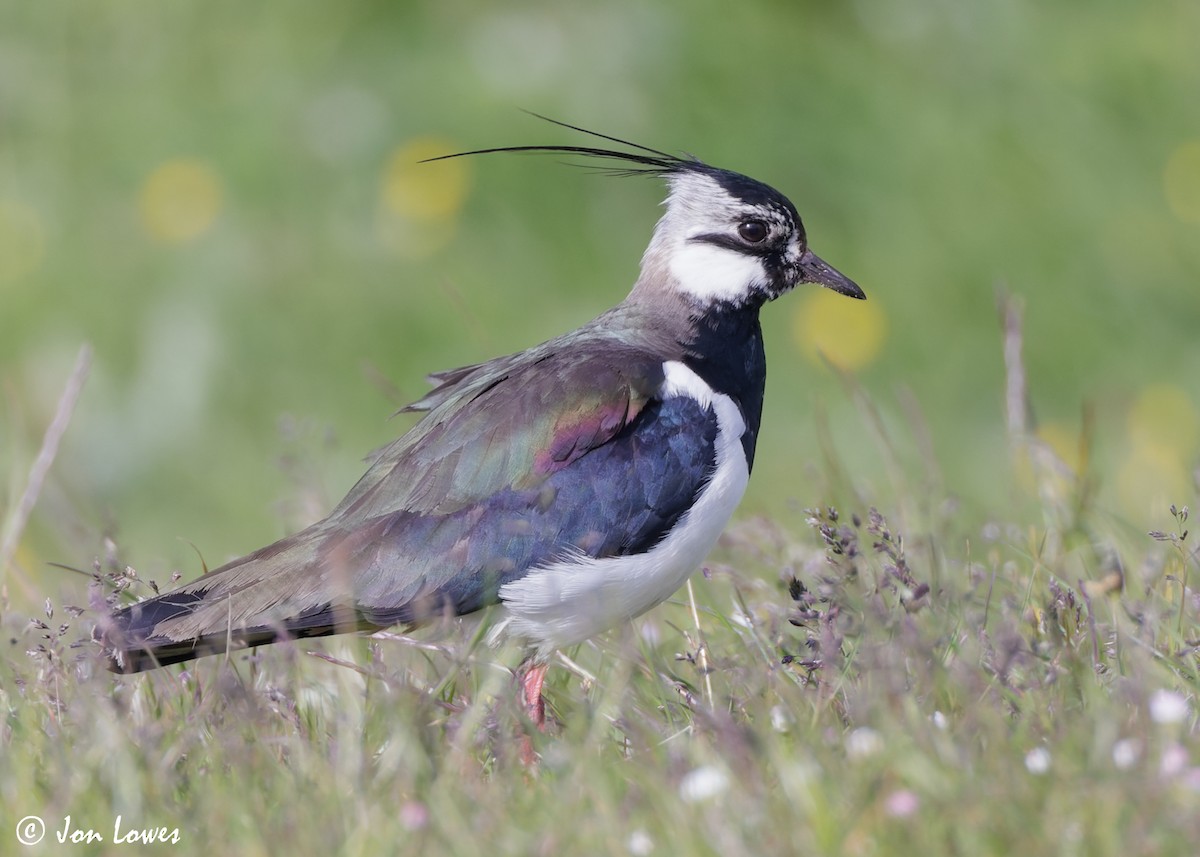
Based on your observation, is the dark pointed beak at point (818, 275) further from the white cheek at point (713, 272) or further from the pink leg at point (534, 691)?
the pink leg at point (534, 691)

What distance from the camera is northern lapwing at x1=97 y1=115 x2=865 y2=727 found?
445 cm

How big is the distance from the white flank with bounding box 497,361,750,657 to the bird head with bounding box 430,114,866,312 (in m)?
0.94

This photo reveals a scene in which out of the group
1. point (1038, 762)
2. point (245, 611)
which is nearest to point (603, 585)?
point (245, 611)

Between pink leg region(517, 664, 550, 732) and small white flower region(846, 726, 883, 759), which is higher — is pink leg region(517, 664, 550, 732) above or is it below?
below

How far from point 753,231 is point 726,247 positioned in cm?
11

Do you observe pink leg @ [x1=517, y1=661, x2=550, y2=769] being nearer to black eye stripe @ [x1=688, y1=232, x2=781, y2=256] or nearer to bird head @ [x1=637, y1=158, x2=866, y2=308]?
bird head @ [x1=637, y1=158, x2=866, y2=308]

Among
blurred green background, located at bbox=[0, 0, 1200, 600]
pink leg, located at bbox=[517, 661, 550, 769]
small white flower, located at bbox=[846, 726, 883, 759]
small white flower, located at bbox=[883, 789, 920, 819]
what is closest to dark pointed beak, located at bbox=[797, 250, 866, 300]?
pink leg, located at bbox=[517, 661, 550, 769]

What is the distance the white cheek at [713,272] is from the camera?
17.6ft

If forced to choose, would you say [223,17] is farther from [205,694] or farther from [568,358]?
[205,694]

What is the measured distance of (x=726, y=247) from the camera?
5445 millimetres

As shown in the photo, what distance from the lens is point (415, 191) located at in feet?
28.3

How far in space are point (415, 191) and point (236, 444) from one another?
1622 millimetres

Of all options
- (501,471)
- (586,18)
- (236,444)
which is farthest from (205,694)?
(586,18)

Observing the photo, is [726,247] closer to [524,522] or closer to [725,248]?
[725,248]
